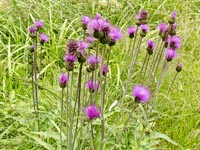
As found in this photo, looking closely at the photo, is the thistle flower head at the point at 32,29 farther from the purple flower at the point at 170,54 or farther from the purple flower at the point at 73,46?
the purple flower at the point at 170,54

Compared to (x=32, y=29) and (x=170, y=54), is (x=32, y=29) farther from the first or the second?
(x=170, y=54)

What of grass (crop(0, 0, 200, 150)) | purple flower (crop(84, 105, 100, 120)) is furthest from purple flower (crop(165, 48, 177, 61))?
purple flower (crop(84, 105, 100, 120))

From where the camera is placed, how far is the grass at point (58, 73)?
7.79 feet

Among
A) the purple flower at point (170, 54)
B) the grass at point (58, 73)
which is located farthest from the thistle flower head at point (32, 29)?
the purple flower at point (170, 54)

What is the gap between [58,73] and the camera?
10.4ft

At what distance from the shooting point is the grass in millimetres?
2375

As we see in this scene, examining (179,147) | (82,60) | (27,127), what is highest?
(82,60)

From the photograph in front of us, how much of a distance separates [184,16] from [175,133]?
1.74m

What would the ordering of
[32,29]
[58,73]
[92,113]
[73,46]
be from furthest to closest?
1. [58,73]
2. [32,29]
3. [92,113]
4. [73,46]

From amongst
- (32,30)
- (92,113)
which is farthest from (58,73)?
(92,113)

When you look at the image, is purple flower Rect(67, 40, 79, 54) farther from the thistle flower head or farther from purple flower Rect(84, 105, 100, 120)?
the thistle flower head

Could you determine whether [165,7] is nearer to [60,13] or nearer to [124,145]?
[60,13]

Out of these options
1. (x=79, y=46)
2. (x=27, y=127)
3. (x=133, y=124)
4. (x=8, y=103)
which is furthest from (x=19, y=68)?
(x=79, y=46)

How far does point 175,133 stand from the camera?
268 cm
